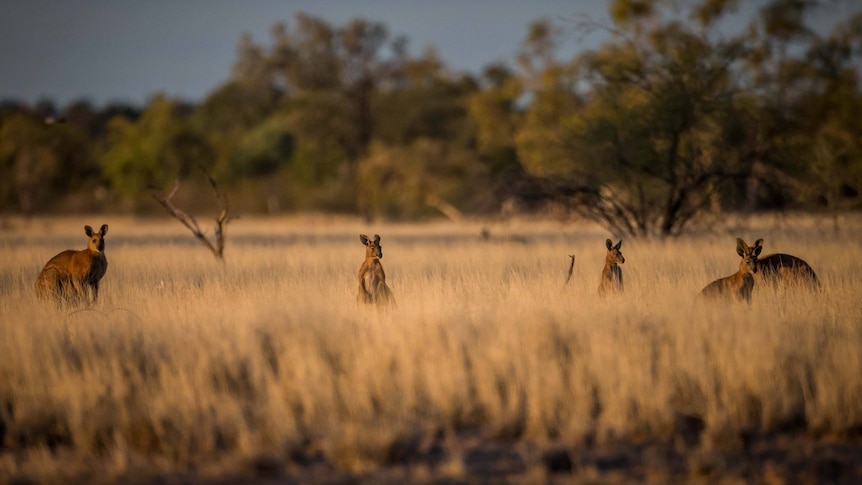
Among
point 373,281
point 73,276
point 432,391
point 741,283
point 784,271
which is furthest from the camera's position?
point 784,271

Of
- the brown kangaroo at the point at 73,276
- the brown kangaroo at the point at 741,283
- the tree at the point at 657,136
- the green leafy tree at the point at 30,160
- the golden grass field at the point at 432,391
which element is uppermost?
the green leafy tree at the point at 30,160

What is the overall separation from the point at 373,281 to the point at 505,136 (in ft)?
126

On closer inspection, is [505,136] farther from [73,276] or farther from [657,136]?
[73,276]

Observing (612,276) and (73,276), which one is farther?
(612,276)

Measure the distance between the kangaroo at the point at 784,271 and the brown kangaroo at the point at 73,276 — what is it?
854 centimetres

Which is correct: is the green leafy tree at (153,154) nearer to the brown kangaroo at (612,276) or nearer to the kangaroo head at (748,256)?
the brown kangaroo at (612,276)

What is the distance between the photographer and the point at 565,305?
965 cm

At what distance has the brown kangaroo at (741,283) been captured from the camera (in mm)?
9727

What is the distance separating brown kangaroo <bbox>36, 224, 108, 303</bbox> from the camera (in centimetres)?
1048

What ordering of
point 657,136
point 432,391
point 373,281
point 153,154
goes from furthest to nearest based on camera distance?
point 153,154 < point 657,136 < point 373,281 < point 432,391

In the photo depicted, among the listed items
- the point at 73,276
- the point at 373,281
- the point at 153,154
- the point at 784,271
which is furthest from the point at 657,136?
the point at 153,154

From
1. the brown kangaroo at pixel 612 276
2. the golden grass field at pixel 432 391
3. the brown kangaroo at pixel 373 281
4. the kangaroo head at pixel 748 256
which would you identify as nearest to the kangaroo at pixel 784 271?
the kangaroo head at pixel 748 256

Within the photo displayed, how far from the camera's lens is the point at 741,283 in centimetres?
988

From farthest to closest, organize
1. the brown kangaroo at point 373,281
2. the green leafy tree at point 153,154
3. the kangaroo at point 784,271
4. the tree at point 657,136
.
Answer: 1. the green leafy tree at point 153,154
2. the tree at point 657,136
3. the kangaroo at point 784,271
4. the brown kangaroo at point 373,281
